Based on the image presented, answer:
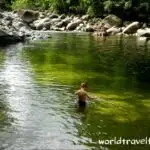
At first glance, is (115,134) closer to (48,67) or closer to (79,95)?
(79,95)

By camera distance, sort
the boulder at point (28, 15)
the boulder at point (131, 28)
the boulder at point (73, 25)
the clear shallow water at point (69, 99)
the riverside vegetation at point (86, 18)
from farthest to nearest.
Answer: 1. the boulder at point (28, 15)
2. the boulder at point (73, 25)
3. the riverside vegetation at point (86, 18)
4. the boulder at point (131, 28)
5. the clear shallow water at point (69, 99)

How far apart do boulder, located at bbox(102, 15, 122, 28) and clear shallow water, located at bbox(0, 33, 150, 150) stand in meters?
34.5

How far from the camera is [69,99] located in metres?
29.2

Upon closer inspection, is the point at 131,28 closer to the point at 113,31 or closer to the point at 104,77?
the point at 113,31

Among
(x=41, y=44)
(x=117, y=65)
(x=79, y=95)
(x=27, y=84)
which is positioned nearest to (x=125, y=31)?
(x=41, y=44)

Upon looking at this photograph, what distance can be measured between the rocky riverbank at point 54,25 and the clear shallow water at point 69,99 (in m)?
20.1

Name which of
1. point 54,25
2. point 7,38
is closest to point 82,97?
point 7,38

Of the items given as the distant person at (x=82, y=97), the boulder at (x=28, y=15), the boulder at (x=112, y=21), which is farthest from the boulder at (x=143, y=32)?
the distant person at (x=82, y=97)

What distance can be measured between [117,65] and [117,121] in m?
19.7

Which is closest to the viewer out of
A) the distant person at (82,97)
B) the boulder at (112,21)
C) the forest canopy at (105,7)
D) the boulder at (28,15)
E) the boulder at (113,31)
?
the distant person at (82,97)

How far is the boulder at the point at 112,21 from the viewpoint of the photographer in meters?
87.2

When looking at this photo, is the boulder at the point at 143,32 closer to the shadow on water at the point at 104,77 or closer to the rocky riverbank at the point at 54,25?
the rocky riverbank at the point at 54,25

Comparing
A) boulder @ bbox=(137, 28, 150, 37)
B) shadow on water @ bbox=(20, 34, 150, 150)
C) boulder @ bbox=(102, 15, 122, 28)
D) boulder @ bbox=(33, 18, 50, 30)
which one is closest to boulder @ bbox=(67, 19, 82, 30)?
boulder @ bbox=(102, 15, 122, 28)

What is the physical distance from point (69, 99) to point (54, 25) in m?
66.4
